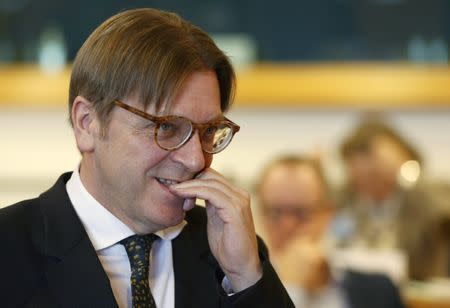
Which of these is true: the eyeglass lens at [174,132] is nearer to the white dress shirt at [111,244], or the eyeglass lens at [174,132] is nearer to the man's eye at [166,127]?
the man's eye at [166,127]

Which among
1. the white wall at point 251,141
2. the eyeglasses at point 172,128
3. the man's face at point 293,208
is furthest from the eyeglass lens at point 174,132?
the white wall at point 251,141

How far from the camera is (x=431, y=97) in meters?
4.92

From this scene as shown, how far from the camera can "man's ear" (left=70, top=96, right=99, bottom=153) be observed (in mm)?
1752

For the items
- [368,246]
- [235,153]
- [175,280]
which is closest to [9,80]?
[235,153]

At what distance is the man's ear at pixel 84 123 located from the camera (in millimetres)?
1752

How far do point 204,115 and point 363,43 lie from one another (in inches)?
137

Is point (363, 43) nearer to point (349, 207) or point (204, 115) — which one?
point (349, 207)

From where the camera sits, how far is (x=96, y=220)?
5.84ft

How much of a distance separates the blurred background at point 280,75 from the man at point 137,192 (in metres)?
3.07

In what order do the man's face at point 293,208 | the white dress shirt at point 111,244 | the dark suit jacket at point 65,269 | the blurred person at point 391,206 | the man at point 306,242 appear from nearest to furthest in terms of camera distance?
the dark suit jacket at point 65,269 → the white dress shirt at point 111,244 → the man at point 306,242 → the man's face at point 293,208 → the blurred person at point 391,206

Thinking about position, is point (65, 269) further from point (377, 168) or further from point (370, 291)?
point (377, 168)

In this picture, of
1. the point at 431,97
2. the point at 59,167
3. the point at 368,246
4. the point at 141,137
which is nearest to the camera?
the point at 141,137

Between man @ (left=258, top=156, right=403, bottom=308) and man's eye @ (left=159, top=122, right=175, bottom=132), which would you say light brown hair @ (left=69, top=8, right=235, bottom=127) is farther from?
man @ (left=258, top=156, right=403, bottom=308)

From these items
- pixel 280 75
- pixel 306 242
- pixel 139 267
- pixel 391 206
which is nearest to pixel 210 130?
pixel 139 267
